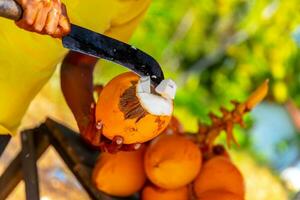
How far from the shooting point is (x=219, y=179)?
5.48 feet

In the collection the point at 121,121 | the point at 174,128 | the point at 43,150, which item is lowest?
the point at 43,150

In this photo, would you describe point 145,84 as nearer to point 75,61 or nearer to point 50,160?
point 75,61

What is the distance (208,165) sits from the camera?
1.71 metres

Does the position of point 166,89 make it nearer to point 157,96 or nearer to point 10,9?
point 157,96

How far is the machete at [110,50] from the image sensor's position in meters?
1.17

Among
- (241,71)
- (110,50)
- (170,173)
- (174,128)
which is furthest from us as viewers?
(241,71)

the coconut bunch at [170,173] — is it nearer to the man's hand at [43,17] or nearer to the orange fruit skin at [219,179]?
the orange fruit skin at [219,179]

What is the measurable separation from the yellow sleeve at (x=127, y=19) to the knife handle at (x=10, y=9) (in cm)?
54

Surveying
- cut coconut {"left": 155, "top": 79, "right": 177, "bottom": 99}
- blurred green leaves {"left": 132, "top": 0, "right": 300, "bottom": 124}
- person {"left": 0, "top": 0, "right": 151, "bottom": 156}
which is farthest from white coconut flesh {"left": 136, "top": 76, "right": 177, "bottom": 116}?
blurred green leaves {"left": 132, "top": 0, "right": 300, "bottom": 124}

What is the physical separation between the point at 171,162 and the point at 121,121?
315mm

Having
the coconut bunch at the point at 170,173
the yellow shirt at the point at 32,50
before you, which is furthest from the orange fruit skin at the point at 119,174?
the yellow shirt at the point at 32,50

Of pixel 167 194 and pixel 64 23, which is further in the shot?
pixel 167 194

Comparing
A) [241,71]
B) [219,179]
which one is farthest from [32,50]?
[241,71]

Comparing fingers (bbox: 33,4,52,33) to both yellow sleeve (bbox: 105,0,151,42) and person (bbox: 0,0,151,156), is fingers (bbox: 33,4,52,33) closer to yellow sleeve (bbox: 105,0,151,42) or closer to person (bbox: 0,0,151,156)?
person (bbox: 0,0,151,156)
